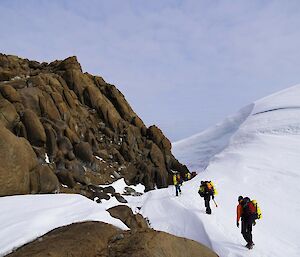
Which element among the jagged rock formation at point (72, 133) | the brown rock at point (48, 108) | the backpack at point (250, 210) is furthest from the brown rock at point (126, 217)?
the brown rock at point (48, 108)

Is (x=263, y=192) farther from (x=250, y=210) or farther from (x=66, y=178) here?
(x=66, y=178)

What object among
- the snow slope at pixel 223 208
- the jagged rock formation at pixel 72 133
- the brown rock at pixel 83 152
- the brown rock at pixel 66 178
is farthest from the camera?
the brown rock at pixel 83 152

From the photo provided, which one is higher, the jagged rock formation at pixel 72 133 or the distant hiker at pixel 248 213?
the jagged rock formation at pixel 72 133

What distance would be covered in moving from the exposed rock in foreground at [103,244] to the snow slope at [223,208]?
91 cm

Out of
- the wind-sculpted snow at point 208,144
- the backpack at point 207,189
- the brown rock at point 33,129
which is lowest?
the wind-sculpted snow at point 208,144

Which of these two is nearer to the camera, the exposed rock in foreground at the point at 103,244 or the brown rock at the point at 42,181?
the exposed rock in foreground at the point at 103,244

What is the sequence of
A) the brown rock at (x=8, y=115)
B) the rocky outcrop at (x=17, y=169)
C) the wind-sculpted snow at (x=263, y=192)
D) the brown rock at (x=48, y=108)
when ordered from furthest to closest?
the brown rock at (x=48, y=108) < the brown rock at (x=8, y=115) < the wind-sculpted snow at (x=263, y=192) < the rocky outcrop at (x=17, y=169)

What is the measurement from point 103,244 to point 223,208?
16.2 meters

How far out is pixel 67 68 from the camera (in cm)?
5003

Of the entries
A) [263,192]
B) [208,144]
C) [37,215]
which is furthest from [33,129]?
[208,144]

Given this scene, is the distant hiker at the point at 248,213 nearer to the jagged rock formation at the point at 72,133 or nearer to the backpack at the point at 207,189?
the backpack at the point at 207,189

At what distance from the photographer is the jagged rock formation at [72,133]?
31672 millimetres

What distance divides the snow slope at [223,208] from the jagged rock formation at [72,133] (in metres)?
3.77

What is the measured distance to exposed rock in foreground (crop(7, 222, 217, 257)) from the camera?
8.55 m
